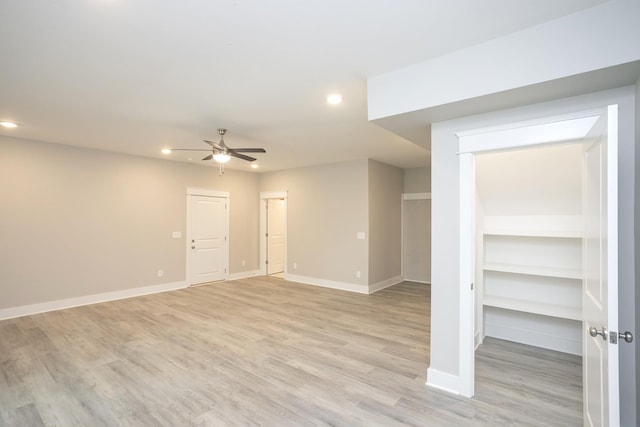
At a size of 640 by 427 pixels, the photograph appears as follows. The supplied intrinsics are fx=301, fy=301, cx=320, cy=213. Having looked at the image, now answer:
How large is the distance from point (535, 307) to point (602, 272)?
2207mm

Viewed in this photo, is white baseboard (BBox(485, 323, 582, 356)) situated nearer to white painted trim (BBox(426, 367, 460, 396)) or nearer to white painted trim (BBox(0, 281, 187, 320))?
white painted trim (BBox(426, 367, 460, 396))

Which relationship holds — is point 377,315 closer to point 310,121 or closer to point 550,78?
point 310,121

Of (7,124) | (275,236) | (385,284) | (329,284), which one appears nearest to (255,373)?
(329,284)

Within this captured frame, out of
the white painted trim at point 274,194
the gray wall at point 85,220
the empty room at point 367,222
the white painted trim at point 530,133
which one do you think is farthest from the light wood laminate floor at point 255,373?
the white painted trim at point 274,194

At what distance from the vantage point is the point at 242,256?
7793 millimetres

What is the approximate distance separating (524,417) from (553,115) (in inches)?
89.3

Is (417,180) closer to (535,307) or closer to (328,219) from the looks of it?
(328,219)

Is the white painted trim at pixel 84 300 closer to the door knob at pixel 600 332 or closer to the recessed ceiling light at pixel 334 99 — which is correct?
the recessed ceiling light at pixel 334 99

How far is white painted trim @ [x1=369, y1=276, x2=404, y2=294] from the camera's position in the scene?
623 centimetres

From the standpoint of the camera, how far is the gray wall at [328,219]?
627cm

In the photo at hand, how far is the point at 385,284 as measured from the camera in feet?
21.9

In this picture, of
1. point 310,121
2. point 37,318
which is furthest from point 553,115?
point 37,318

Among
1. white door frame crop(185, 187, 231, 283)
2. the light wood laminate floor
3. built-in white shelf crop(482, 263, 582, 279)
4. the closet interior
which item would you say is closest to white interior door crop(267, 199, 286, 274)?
white door frame crop(185, 187, 231, 283)

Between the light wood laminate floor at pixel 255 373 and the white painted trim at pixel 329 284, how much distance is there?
1.32 m
